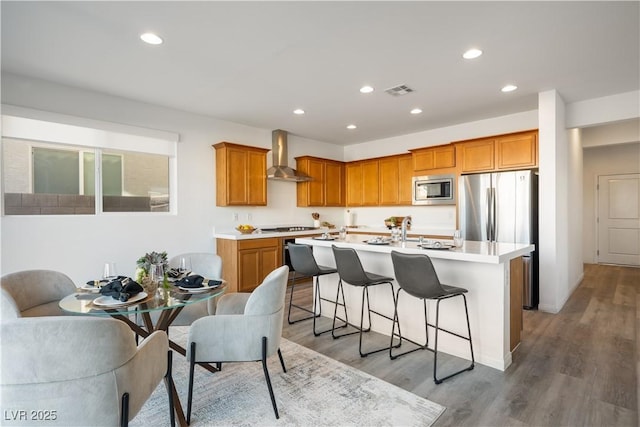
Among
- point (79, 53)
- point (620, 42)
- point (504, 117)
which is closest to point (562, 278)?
point (504, 117)

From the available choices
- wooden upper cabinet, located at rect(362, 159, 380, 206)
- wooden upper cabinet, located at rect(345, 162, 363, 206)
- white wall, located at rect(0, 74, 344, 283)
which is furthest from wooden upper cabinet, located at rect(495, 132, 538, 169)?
white wall, located at rect(0, 74, 344, 283)

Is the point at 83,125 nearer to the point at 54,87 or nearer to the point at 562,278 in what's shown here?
the point at 54,87

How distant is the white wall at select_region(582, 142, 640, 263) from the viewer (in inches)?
264

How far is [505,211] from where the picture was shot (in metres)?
4.28

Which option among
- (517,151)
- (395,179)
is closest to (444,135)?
(395,179)

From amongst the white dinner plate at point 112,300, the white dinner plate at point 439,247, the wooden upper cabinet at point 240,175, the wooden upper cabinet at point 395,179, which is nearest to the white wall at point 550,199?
the white dinner plate at point 439,247

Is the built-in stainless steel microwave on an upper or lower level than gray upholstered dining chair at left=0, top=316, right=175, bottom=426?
upper

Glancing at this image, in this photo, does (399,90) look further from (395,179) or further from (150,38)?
(150,38)

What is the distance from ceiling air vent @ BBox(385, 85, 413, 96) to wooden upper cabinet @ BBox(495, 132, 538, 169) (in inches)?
68.4

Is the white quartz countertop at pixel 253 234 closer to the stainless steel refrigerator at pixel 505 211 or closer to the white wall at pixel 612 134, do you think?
the stainless steel refrigerator at pixel 505 211

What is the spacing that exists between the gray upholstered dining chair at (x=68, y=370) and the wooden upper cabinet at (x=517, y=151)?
Result: 4810mm

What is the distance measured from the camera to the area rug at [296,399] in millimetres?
1943

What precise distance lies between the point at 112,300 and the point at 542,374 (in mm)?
3052

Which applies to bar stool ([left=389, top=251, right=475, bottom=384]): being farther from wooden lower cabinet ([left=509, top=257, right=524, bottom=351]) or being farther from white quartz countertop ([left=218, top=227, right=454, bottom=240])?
white quartz countertop ([left=218, top=227, right=454, bottom=240])
